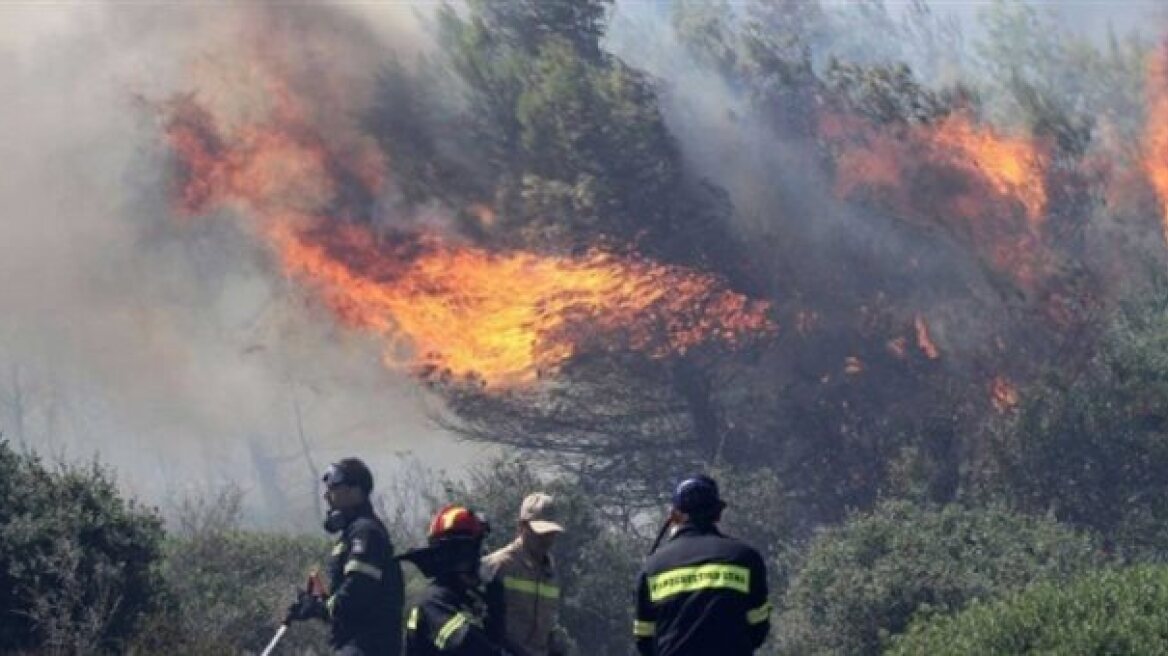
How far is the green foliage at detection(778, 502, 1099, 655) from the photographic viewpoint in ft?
57.9

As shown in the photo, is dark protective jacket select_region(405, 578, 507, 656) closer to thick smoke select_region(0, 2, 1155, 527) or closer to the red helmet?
the red helmet

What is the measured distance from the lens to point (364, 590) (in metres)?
12.2

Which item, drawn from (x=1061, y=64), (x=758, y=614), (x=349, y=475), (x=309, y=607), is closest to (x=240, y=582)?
(x=309, y=607)

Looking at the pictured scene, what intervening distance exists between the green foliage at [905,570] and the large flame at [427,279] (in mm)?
12163

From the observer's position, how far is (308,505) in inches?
3403

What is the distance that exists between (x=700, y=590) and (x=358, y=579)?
12.7 feet

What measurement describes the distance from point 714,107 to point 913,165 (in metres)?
4.60

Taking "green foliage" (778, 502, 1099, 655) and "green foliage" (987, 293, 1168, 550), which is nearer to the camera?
"green foliage" (778, 502, 1099, 655)

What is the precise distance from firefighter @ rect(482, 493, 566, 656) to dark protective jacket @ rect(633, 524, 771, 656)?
117cm

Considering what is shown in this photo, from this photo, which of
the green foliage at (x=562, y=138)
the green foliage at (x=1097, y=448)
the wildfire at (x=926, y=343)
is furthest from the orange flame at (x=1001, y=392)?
the green foliage at (x=562, y=138)

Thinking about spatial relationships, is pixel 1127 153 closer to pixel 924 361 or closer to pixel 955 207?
pixel 955 207

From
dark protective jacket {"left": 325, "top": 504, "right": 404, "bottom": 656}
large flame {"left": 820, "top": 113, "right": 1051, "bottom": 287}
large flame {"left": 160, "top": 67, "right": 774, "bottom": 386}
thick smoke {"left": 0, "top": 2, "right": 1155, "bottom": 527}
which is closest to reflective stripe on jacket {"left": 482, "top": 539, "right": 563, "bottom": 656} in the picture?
dark protective jacket {"left": 325, "top": 504, "right": 404, "bottom": 656}

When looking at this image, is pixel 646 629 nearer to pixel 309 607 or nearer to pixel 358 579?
pixel 358 579

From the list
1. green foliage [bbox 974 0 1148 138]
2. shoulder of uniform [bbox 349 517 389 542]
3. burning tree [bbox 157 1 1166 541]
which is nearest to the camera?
shoulder of uniform [bbox 349 517 389 542]
